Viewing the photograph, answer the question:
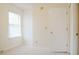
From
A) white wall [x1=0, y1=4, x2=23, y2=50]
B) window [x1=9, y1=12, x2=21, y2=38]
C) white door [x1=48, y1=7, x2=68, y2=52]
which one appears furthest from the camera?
window [x1=9, y1=12, x2=21, y2=38]

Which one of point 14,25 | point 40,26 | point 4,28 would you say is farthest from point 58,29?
point 14,25

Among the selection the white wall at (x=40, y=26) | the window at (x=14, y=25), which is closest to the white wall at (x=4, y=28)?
the window at (x=14, y=25)

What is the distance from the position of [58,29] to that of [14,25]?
248 cm

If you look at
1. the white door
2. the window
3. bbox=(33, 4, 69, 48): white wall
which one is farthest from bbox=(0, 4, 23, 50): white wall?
the white door

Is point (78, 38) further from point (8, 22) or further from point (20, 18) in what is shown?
point (20, 18)

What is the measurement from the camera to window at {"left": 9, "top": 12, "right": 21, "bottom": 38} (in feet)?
19.7

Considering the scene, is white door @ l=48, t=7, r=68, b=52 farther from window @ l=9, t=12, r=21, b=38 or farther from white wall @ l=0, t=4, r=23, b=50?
window @ l=9, t=12, r=21, b=38

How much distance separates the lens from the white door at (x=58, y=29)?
4.98m

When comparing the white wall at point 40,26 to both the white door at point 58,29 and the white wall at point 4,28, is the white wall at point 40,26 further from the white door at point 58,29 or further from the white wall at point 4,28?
the white wall at point 4,28

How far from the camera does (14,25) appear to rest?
652cm

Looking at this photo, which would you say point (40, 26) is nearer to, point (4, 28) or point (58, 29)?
point (58, 29)

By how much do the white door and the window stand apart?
A: 77.3 inches

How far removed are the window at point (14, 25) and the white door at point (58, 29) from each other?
1.96 m

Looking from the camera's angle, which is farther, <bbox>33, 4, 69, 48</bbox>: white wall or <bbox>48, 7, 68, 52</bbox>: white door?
<bbox>33, 4, 69, 48</bbox>: white wall
